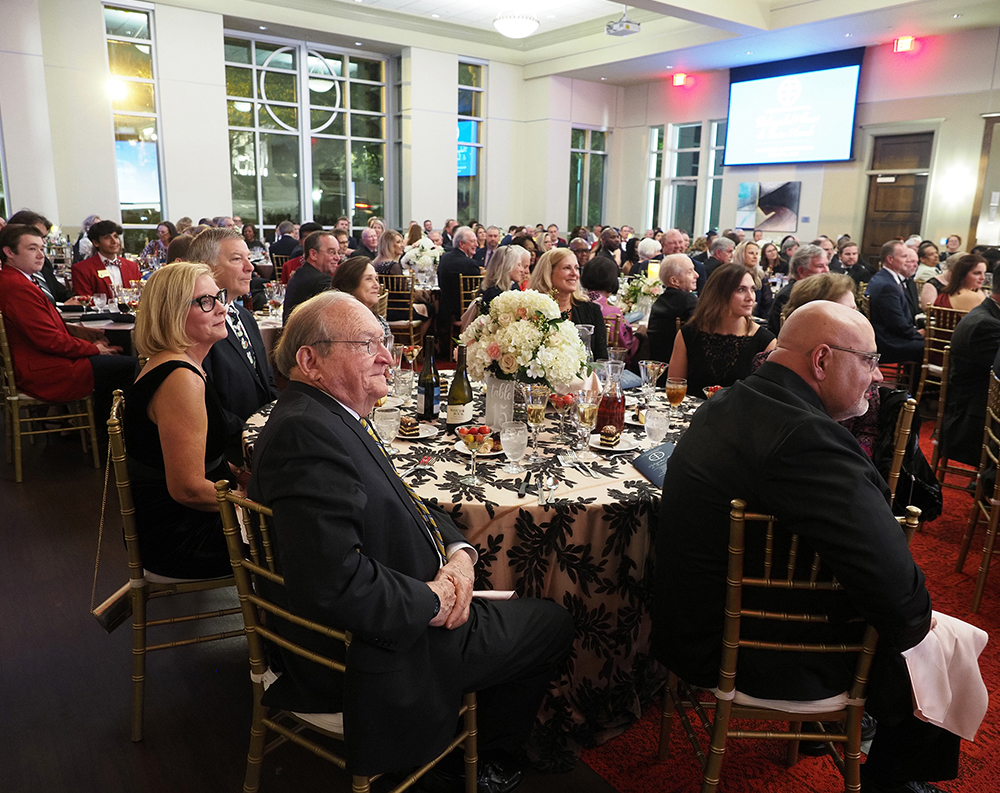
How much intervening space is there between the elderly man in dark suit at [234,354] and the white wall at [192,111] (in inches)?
419

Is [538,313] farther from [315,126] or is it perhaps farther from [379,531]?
[315,126]

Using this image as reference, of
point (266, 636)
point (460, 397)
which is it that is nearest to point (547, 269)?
point (460, 397)

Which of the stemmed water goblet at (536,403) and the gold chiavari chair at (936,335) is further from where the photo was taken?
the gold chiavari chair at (936,335)

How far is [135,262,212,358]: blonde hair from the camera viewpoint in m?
2.36

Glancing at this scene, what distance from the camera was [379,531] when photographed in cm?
166

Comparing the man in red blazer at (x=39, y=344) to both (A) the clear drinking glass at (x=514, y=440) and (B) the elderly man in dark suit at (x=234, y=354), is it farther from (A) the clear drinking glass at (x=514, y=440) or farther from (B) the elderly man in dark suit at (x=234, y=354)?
(A) the clear drinking glass at (x=514, y=440)

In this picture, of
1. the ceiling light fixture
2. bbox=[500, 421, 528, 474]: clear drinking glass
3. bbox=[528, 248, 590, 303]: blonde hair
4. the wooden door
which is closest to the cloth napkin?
bbox=[500, 421, 528, 474]: clear drinking glass

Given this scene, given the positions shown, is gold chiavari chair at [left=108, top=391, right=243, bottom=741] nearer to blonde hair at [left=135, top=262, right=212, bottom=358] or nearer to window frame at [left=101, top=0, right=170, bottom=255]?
blonde hair at [left=135, top=262, right=212, bottom=358]

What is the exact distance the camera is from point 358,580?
4.92ft

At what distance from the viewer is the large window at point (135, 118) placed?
39.6 feet

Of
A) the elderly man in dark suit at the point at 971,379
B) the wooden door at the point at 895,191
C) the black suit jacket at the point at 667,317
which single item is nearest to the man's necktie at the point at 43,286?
the black suit jacket at the point at 667,317

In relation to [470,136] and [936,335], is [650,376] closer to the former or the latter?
[936,335]

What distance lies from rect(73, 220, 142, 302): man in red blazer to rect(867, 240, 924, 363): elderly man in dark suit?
6793mm

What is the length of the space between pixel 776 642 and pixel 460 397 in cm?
157
